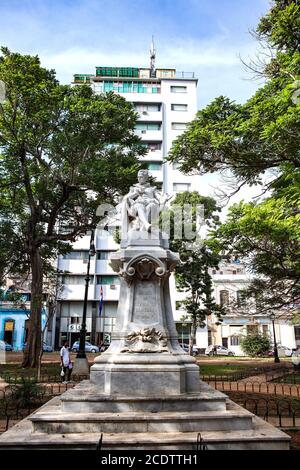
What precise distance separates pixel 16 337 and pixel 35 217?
90.4ft

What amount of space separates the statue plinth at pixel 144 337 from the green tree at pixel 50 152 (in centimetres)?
1204

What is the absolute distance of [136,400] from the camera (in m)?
6.82

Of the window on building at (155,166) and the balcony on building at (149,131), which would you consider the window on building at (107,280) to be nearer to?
the window on building at (155,166)

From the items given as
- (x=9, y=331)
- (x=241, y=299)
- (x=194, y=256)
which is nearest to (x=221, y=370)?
(x=241, y=299)

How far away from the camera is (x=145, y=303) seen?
27.0 feet

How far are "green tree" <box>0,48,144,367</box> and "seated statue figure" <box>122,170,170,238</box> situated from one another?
10.9 meters

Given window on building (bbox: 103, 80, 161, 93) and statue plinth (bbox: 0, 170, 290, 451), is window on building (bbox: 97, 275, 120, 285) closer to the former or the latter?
window on building (bbox: 103, 80, 161, 93)

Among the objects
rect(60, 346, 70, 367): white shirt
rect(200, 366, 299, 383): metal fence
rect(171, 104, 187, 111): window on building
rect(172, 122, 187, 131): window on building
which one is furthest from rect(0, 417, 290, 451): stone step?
rect(171, 104, 187, 111): window on building

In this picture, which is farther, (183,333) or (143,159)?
(143,159)

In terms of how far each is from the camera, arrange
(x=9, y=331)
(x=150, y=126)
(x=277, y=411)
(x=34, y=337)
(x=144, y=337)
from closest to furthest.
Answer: (x=144, y=337) → (x=277, y=411) → (x=34, y=337) → (x=9, y=331) → (x=150, y=126)

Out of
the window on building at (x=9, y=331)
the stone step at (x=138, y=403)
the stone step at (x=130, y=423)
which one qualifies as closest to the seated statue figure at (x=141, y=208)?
the stone step at (x=138, y=403)

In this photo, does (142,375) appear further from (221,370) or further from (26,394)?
(221,370)

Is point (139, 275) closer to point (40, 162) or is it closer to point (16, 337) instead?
point (40, 162)

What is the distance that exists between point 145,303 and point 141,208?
6.78 ft
